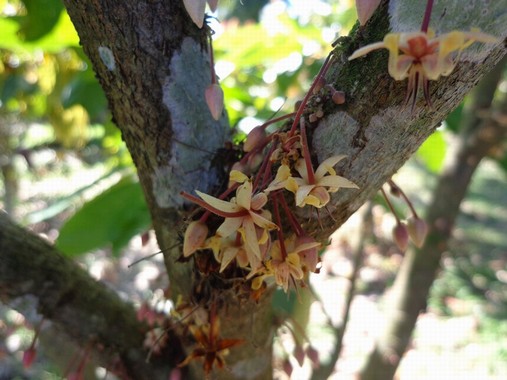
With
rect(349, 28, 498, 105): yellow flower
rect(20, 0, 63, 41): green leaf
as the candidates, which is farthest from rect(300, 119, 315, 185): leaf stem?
rect(20, 0, 63, 41): green leaf

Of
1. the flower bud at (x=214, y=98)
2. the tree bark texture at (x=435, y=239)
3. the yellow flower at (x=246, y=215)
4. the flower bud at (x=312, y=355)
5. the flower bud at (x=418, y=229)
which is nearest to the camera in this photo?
the yellow flower at (x=246, y=215)

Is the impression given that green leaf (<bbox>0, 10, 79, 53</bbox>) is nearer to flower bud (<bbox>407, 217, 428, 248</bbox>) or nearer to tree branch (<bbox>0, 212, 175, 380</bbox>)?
tree branch (<bbox>0, 212, 175, 380</bbox>)

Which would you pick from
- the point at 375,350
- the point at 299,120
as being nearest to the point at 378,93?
the point at 299,120

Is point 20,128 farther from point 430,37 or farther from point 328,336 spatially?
point 430,37

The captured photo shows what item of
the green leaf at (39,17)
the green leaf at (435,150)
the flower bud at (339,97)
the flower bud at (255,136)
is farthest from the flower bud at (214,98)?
the green leaf at (435,150)

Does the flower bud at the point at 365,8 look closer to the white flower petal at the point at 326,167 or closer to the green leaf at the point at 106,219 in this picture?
the white flower petal at the point at 326,167

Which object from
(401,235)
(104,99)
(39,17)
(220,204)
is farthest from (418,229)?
(104,99)

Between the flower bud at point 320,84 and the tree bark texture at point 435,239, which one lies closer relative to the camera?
the flower bud at point 320,84
